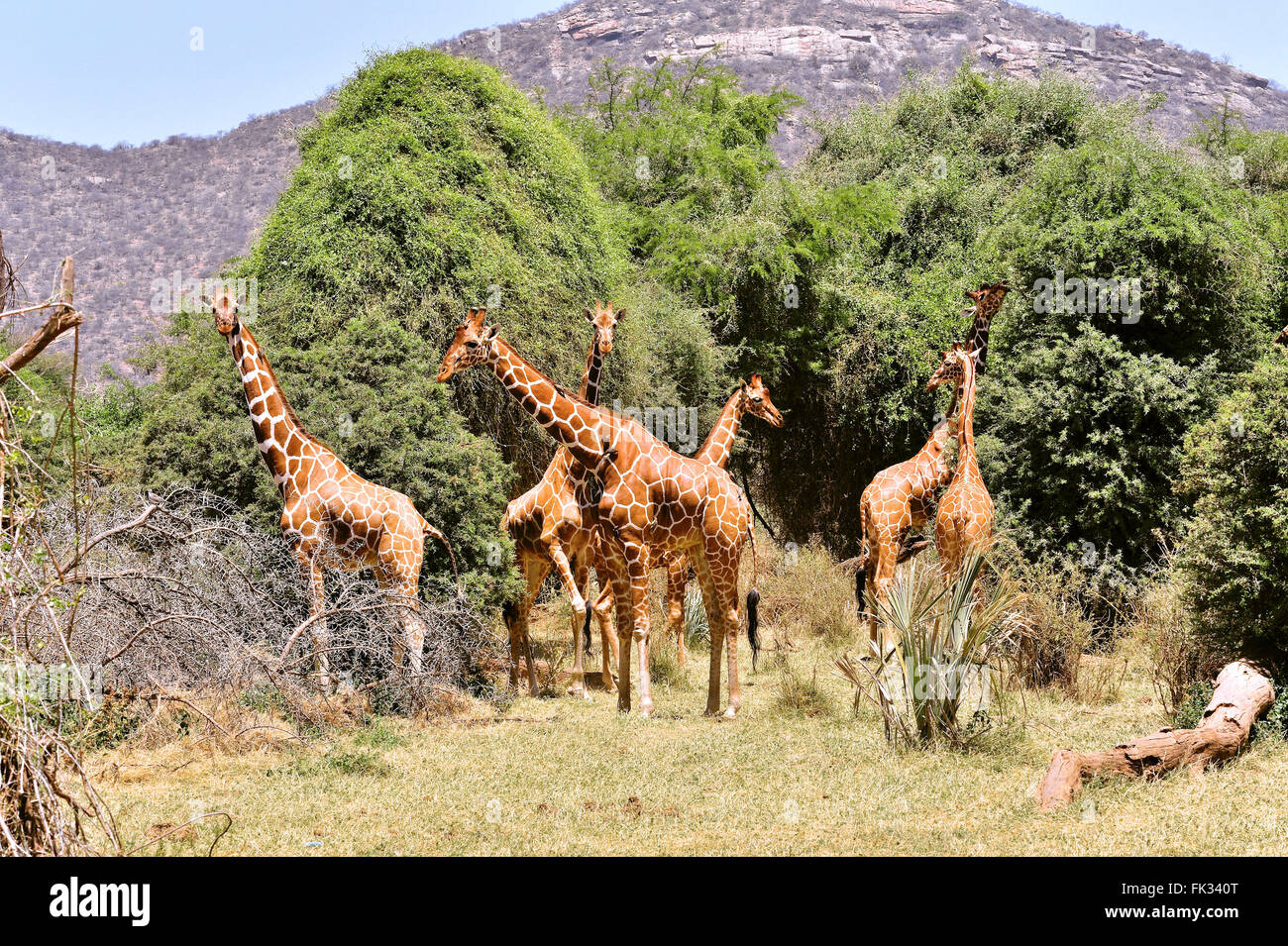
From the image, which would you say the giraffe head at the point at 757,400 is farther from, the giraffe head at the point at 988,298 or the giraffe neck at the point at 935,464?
the giraffe head at the point at 988,298

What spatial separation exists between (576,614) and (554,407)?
281cm

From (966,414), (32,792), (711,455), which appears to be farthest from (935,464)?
(32,792)

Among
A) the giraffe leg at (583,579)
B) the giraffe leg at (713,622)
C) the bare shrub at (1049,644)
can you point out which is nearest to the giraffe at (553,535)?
the giraffe leg at (583,579)

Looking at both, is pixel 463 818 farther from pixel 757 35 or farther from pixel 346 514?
pixel 757 35

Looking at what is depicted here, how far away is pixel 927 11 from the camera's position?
6275 centimetres

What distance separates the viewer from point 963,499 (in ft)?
36.6

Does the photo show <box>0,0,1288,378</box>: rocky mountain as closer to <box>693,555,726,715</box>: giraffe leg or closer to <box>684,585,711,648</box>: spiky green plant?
<box>684,585,711,648</box>: spiky green plant

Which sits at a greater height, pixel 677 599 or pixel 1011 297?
pixel 1011 297

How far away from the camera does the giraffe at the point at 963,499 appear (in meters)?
11.1

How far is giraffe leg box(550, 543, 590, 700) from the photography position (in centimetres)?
1105

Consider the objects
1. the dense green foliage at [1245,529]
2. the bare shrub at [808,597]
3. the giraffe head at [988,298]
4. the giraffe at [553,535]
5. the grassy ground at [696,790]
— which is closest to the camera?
the grassy ground at [696,790]

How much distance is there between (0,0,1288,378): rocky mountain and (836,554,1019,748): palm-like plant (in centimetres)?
1846

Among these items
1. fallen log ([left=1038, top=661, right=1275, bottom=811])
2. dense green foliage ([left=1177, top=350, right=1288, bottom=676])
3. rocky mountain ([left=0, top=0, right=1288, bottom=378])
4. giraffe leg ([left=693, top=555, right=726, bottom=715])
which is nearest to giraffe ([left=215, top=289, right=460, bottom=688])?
giraffe leg ([left=693, top=555, right=726, bottom=715])

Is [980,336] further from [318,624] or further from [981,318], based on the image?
[318,624]
